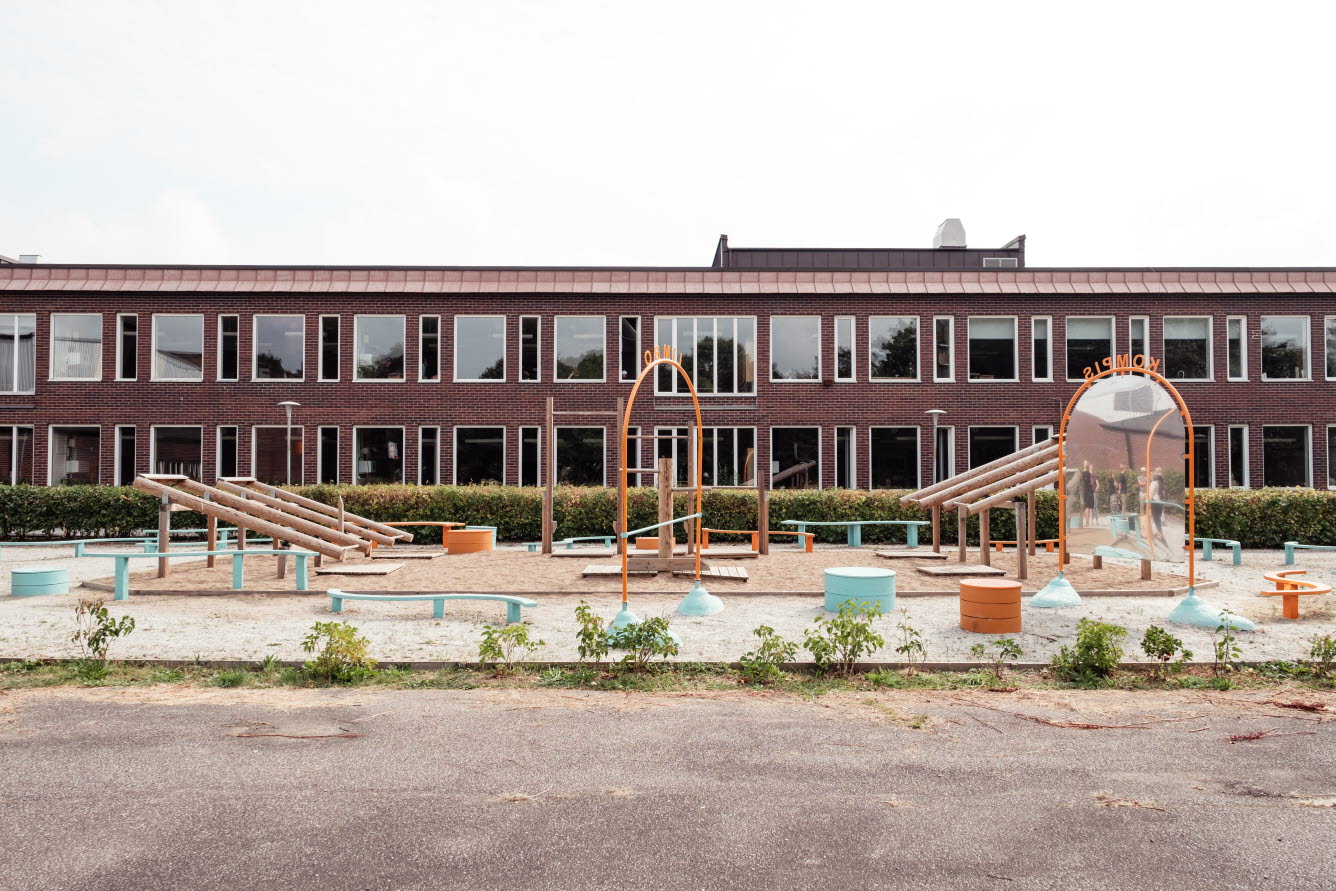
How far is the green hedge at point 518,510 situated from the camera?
61.6 feet

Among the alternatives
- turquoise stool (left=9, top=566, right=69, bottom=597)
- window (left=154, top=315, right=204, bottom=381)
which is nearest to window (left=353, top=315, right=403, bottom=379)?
window (left=154, top=315, right=204, bottom=381)

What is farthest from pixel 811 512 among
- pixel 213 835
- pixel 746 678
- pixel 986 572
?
pixel 213 835

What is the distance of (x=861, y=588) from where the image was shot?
9.92m

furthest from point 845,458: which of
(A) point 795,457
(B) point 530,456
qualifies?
(B) point 530,456

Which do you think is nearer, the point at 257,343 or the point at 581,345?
the point at 257,343

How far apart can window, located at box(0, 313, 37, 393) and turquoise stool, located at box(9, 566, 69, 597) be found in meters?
17.7

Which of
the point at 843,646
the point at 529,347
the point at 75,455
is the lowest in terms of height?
the point at 843,646

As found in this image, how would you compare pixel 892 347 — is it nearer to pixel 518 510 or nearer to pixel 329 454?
pixel 518 510

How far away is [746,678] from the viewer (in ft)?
22.9

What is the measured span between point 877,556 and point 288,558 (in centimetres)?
1008

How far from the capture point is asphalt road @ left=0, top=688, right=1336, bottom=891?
12.2ft

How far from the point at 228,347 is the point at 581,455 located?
1087cm

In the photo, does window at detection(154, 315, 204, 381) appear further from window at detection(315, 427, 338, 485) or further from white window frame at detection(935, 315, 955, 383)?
white window frame at detection(935, 315, 955, 383)

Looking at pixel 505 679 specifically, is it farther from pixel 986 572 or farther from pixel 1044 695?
pixel 986 572
